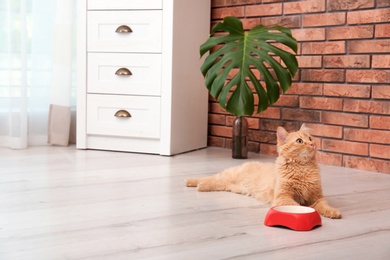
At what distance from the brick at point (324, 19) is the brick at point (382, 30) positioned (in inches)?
7.1

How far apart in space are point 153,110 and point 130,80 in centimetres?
20

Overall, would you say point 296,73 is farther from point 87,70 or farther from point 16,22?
point 16,22

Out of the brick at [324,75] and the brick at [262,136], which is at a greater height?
the brick at [324,75]

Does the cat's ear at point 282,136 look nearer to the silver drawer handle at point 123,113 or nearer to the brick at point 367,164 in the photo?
the brick at point 367,164

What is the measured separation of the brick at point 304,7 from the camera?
2.90 metres

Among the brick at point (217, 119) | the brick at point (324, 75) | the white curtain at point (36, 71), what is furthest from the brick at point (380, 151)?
the white curtain at point (36, 71)

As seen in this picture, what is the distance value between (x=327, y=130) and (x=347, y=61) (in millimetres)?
338

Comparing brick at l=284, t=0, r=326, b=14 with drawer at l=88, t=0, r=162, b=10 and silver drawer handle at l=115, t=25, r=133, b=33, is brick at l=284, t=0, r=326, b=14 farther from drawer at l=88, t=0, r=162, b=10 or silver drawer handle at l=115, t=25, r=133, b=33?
silver drawer handle at l=115, t=25, r=133, b=33

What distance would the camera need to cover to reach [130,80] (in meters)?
3.12

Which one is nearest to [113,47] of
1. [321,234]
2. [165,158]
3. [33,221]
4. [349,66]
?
[165,158]

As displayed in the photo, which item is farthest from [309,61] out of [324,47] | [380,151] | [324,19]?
[380,151]

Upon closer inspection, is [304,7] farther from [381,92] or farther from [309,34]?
[381,92]

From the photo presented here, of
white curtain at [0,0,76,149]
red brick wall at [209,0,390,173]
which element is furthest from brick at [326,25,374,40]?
white curtain at [0,0,76,149]

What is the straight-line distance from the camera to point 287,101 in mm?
3084
